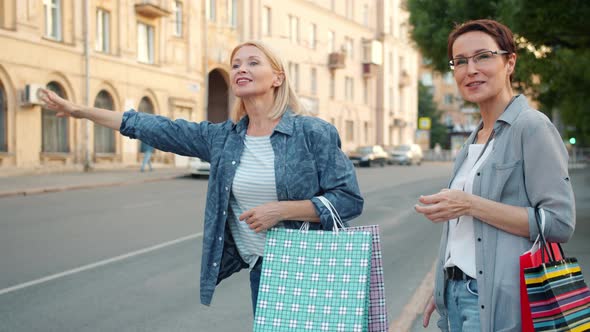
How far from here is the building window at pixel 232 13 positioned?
37.2 meters

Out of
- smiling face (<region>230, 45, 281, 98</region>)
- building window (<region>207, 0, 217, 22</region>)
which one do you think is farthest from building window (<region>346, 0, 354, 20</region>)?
smiling face (<region>230, 45, 281, 98</region>)

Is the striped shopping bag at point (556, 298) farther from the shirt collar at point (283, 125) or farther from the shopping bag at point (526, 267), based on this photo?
the shirt collar at point (283, 125)

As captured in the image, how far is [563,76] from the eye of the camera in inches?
568

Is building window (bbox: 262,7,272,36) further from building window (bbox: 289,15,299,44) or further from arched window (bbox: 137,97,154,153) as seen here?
arched window (bbox: 137,97,154,153)

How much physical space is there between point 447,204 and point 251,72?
3.79 feet

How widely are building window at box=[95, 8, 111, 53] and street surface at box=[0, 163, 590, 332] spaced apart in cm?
1455

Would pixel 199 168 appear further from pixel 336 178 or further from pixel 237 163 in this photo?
pixel 336 178

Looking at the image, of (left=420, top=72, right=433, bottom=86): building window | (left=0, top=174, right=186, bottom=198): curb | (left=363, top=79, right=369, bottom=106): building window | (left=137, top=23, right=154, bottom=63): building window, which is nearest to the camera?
(left=0, top=174, right=186, bottom=198): curb

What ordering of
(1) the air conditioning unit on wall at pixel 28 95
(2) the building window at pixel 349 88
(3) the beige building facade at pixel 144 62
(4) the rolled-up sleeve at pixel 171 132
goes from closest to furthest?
(4) the rolled-up sleeve at pixel 171 132, (1) the air conditioning unit on wall at pixel 28 95, (3) the beige building facade at pixel 144 62, (2) the building window at pixel 349 88

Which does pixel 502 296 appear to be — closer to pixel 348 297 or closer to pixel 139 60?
pixel 348 297

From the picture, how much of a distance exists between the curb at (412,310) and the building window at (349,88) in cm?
4675

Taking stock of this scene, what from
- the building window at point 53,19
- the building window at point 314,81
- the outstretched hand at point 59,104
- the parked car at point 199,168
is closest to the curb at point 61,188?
the parked car at point 199,168

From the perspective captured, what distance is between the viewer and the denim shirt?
2.84 meters

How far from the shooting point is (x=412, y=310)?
216 inches
